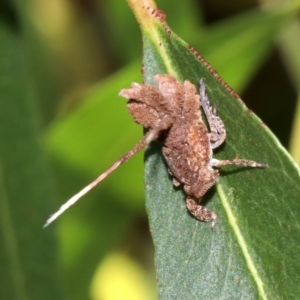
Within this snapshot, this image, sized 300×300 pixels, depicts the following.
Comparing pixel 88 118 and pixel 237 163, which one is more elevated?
pixel 88 118

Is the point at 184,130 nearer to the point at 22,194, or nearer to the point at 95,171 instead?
the point at 22,194

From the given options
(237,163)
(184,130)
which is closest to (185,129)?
(184,130)

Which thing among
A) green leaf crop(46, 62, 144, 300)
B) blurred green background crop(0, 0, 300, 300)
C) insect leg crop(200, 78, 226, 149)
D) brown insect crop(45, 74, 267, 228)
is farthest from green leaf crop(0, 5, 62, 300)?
insect leg crop(200, 78, 226, 149)

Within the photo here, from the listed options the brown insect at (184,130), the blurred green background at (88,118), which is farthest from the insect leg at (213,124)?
the blurred green background at (88,118)

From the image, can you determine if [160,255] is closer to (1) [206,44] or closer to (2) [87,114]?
(2) [87,114]

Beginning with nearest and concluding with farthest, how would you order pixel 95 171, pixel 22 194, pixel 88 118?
pixel 22 194, pixel 88 118, pixel 95 171

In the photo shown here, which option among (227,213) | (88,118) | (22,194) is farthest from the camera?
(88,118)

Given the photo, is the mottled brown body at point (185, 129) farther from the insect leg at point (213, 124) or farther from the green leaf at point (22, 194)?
the green leaf at point (22, 194)
